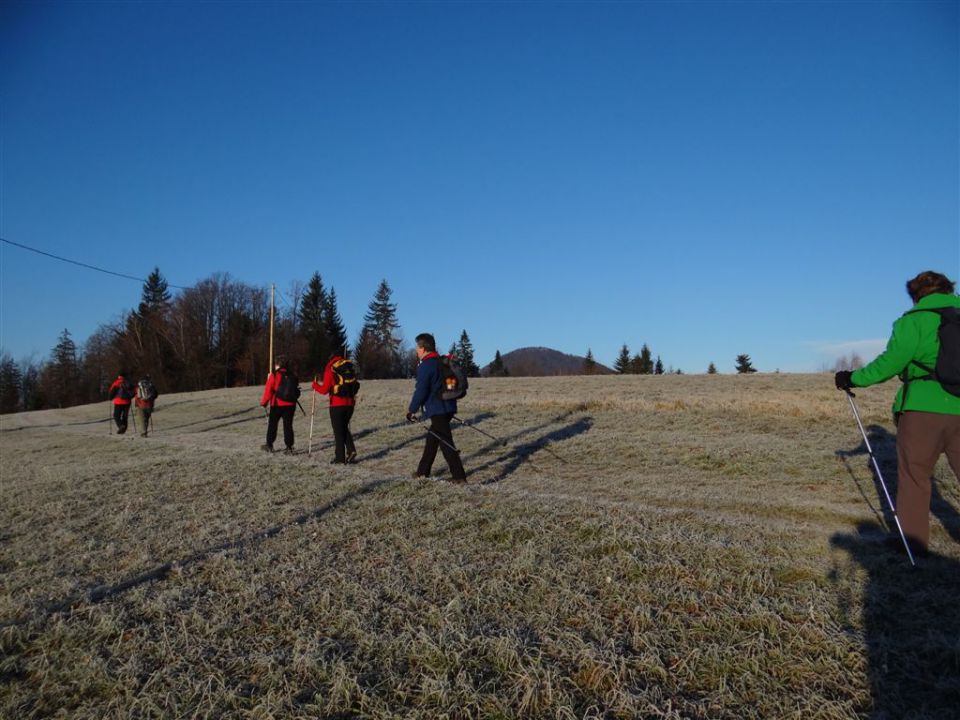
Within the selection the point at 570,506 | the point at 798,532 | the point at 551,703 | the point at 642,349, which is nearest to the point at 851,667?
the point at 551,703

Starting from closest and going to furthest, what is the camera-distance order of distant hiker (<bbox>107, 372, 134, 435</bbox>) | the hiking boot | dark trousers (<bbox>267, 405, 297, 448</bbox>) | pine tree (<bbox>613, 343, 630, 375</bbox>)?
the hiking boot, dark trousers (<bbox>267, 405, 297, 448</bbox>), distant hiker (<bbox>107, 372, 134, 435</bbox>), pine tree (<bbox>613, 343, 630, 375</bbox>)

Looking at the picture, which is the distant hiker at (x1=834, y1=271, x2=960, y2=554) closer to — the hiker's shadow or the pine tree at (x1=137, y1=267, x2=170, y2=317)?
the hiker's shadow

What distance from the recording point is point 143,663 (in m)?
3.38

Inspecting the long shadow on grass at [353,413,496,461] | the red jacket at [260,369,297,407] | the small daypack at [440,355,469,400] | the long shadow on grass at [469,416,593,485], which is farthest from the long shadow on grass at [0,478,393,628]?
the red jacket at [260,369,297,407]

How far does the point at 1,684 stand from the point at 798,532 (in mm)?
6647

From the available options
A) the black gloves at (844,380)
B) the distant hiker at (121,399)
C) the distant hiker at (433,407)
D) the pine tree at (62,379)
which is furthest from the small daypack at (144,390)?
the pine tree at (62,379)

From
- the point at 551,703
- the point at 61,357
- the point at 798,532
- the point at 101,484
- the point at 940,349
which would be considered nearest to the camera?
the point at 551,703

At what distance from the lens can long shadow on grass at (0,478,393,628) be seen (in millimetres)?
4121

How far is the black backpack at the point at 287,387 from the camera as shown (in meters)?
12.9

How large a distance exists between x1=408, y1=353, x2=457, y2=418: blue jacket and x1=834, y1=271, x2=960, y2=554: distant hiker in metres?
5.70

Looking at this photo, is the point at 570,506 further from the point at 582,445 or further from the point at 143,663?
the point at 582,445

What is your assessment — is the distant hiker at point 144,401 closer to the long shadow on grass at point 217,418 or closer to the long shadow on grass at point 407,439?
the long shadow on grass at point 217,418

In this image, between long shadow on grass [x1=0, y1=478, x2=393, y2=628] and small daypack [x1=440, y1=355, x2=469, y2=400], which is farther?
small daypack [x1=440, y1=355, x2=469, y2=400]

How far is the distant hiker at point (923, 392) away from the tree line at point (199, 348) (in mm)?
59698
